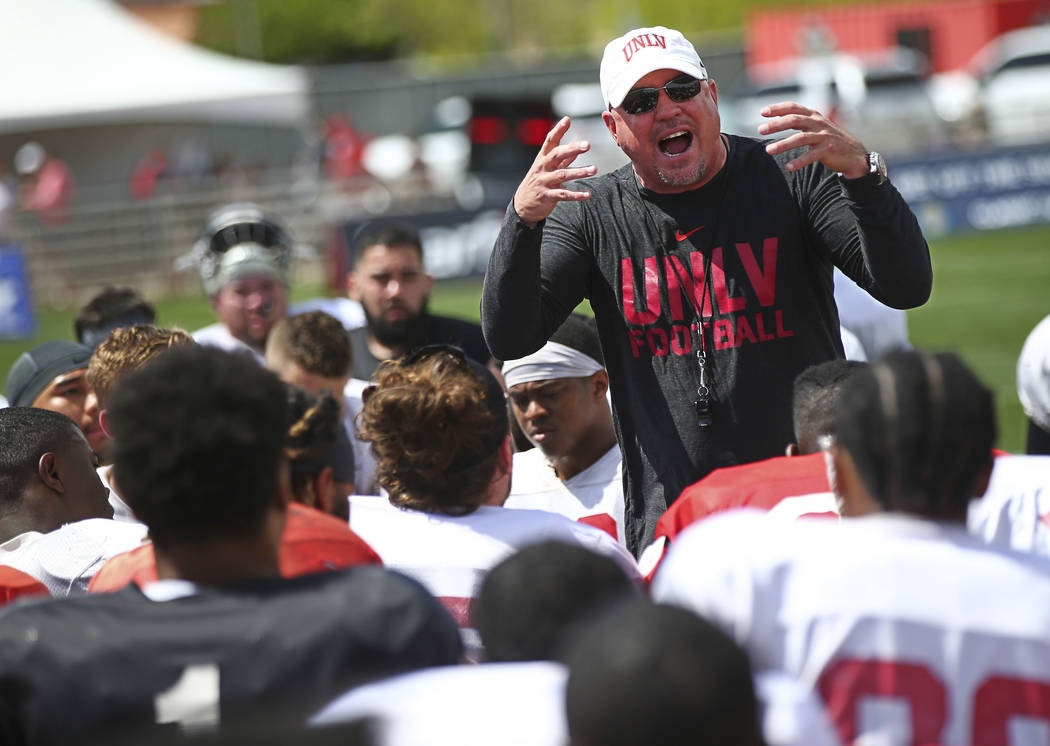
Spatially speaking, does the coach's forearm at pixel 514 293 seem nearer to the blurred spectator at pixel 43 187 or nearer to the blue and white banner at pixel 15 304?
the blue and white banner at pixel 15 304

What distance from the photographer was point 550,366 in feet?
15.7

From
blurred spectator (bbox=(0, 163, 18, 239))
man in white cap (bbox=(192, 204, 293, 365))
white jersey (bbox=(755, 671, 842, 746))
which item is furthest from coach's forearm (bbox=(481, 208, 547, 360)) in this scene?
blurred spectator (bbox=(0, 163, 18, 239))

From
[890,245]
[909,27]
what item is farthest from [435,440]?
[909,27]

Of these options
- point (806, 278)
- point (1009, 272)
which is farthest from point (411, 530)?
point (1009, 272)

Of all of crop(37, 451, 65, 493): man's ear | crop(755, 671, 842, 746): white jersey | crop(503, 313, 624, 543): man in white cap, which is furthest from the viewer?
crop(503, 313, 624, 543): man in white cap

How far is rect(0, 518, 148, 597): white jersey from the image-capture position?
3463 millimetres

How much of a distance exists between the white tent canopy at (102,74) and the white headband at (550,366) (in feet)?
82.2

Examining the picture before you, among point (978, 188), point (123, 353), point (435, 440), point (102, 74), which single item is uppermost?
point (102, 74)

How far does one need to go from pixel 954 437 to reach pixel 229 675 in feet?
4.07

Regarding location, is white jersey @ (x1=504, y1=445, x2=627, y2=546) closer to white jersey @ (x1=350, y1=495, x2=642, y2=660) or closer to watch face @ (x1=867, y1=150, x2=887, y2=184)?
white jersey @ (x1=350, y1=495, x2=642, y2=660)

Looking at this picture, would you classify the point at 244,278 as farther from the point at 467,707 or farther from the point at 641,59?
the point at 467,707

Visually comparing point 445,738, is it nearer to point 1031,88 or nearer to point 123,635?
point 123,635

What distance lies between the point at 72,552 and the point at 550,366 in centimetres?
181

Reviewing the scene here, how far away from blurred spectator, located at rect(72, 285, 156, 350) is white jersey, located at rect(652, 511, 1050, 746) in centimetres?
466
